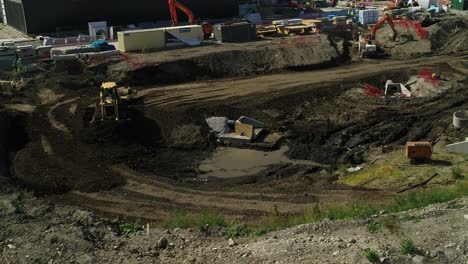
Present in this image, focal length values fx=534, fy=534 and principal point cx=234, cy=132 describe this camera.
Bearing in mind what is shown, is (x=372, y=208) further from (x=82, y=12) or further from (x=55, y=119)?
(x=82, y=12)

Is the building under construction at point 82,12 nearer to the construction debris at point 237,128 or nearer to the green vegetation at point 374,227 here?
the construction debris at point 237,128

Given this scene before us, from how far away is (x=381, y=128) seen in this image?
24734 millimetres

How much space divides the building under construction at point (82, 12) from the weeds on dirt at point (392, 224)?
1523 inches

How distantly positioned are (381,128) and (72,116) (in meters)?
14.7

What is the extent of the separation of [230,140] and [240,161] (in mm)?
1875

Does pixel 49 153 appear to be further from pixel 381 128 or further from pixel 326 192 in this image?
pixel 381 128

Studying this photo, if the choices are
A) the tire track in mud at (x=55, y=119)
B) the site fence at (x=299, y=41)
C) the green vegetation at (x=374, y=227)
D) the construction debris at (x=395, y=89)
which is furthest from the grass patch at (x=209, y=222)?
the site fence at (x=299, y=41)

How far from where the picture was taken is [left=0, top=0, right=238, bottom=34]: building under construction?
4372 cm

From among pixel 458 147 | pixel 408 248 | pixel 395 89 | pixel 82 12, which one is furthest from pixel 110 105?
pixel 82 12

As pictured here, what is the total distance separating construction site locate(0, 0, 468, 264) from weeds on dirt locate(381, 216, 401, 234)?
0.62 feet

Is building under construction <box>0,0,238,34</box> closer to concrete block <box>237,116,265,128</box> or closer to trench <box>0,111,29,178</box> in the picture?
trench <box>0,111,29,178</box>

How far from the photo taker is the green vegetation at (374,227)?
1109cm

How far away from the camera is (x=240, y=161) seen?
73.8ft

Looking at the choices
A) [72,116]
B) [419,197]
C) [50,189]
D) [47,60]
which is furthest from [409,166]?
[47,60]
